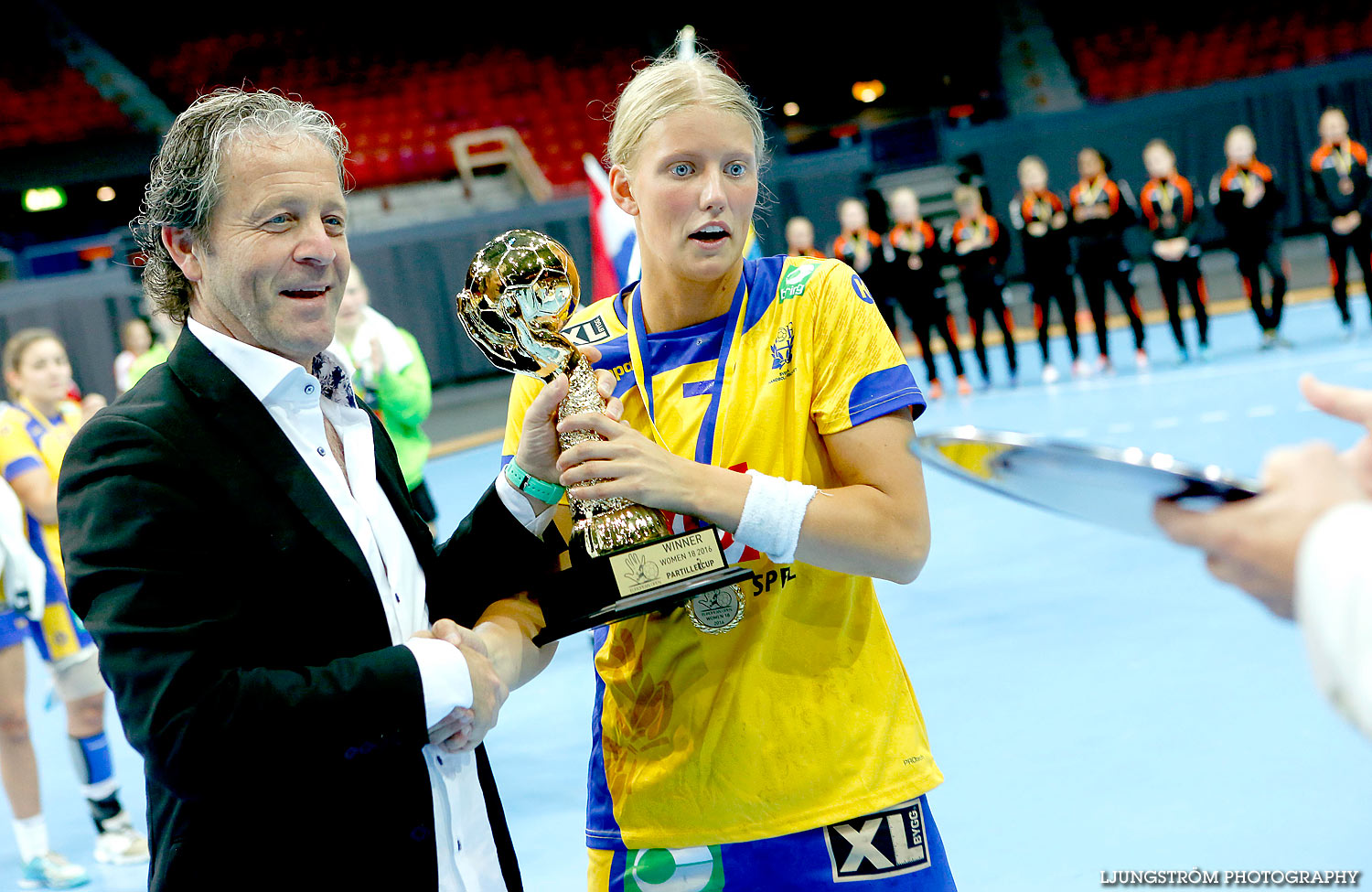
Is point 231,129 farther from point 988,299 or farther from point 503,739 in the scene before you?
point 988,299

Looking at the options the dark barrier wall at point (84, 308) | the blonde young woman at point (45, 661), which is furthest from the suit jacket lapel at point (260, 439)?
the dark barrier wall at point (84, 308)

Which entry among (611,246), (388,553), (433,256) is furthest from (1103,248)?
(388,553)

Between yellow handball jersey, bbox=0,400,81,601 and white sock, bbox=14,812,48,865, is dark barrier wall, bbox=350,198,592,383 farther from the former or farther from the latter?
white sock, bbox=14,812,48,865

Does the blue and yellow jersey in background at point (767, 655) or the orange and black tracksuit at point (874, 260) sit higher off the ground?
the orange and black tracksuit at point (874, 260)

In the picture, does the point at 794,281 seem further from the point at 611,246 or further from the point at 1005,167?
the point at 1005,167

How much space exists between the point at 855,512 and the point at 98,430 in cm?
94

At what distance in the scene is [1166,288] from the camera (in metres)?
10.8

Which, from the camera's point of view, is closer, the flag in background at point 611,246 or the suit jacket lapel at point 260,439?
the suit jacket lapel at point 260,439

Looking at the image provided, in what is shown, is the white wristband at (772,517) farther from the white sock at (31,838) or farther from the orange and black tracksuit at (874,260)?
the orange and black tracksuit at (874,260)

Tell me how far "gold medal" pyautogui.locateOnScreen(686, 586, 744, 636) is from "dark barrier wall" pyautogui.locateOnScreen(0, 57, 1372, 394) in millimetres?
13893

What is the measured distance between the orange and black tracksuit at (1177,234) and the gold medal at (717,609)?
10.2m

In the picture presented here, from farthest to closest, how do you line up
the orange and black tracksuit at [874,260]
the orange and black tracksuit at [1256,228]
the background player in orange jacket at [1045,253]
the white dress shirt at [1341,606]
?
the orange and black tracksuit at [874,260], the background player in orange jacket at [1045,253], the orange and black tracksuit at [1256,228], the white dress shirt at [1341,606]

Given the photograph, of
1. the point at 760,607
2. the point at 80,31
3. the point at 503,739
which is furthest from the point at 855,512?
the point at 80,31

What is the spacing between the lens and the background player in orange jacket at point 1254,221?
10.3m
